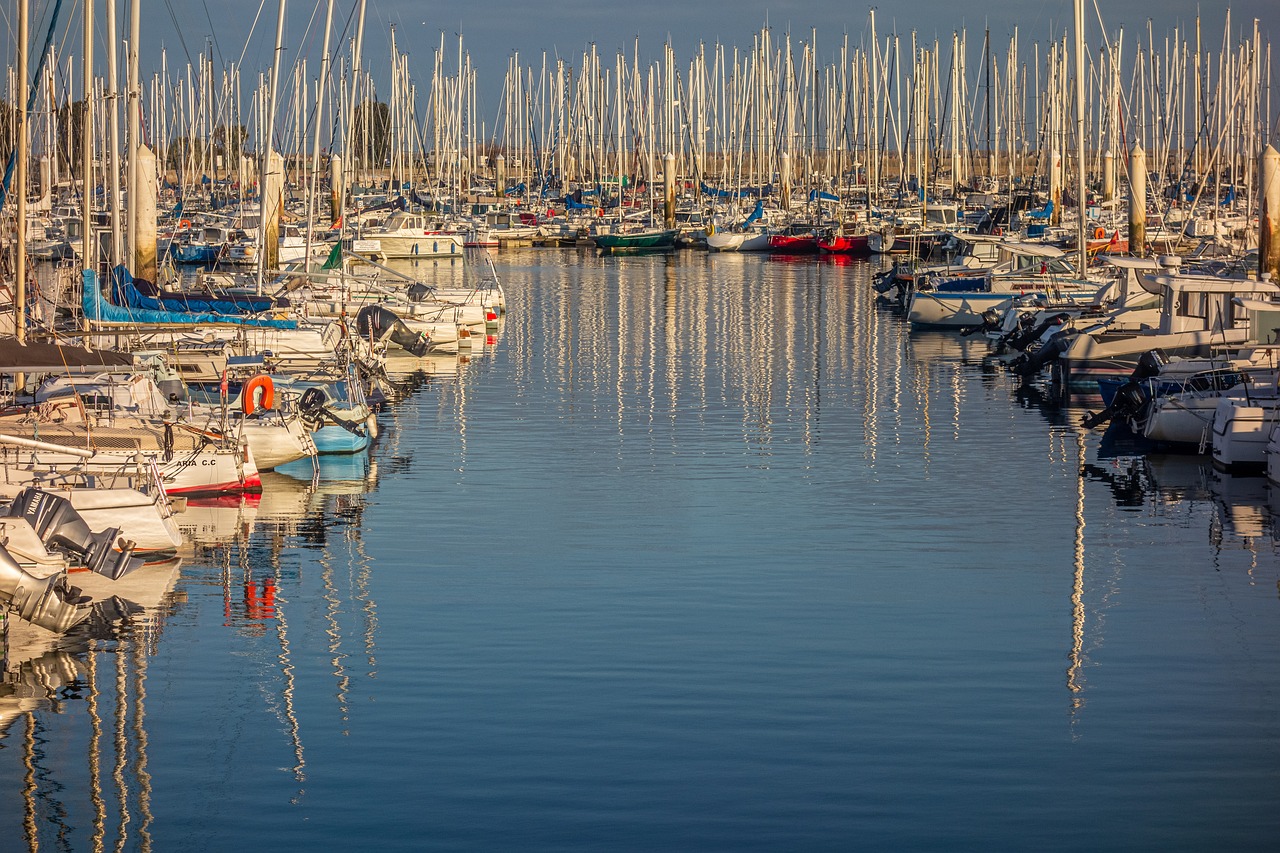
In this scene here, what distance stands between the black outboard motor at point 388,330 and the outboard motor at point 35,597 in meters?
22.1

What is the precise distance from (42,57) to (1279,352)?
20.5 m

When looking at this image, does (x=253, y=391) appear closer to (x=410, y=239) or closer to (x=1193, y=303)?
(x=1193, y=303)

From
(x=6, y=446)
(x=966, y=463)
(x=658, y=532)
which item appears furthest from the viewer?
(x=966, y=463)

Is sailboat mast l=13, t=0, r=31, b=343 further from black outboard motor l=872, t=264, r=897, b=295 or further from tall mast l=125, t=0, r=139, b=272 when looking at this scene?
black outboard motor l=872, t=264, r=897, b=295

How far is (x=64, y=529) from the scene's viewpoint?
740 inches

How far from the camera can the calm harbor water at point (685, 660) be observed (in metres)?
13.3

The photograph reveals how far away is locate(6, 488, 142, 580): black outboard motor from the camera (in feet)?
61.5

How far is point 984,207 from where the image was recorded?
326ft

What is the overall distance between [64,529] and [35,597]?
1065 millimetres

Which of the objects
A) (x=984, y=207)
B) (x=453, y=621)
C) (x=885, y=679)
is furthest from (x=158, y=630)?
(x=984, y=207)

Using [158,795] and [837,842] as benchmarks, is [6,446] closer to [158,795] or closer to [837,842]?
[158,795]

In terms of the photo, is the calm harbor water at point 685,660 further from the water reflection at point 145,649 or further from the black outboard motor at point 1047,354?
the black outboard motor at point 1047,354

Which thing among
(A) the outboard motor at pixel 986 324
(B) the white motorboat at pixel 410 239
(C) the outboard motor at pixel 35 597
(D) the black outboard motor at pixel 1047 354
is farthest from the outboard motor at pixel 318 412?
(B) the white motorboat at pixel 410 239

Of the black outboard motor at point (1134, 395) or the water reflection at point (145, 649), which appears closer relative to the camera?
the water reflection at point (145, 649)
